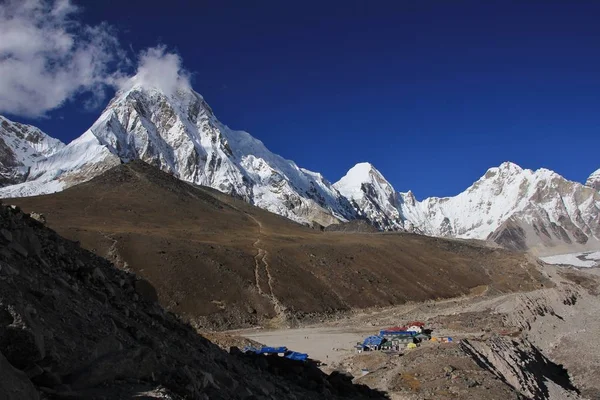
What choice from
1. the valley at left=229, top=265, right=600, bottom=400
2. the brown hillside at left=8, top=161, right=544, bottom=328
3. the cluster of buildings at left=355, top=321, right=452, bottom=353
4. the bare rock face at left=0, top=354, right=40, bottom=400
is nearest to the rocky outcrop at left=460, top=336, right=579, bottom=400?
the valley at left=229, top=265, right=600, bottom=400

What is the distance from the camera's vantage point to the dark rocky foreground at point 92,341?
9.88 meters

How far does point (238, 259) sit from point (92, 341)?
230 feet

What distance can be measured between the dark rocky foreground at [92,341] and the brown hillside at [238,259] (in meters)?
42.3

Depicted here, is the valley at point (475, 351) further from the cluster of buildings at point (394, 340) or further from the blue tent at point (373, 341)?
the blue tent at point (373, 341)

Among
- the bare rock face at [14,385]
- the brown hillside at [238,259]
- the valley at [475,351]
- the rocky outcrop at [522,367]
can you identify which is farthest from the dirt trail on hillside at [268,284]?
the bare rock face at [14,385]

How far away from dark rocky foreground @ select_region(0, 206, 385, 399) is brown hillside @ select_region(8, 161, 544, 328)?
1665 inches

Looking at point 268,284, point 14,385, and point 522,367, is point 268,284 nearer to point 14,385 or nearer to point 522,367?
point 522,367

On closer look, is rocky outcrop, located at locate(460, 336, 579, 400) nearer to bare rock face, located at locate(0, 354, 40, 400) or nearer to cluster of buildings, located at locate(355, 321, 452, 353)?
cluster of buildings, located at locate(355, 321, 452, 353)

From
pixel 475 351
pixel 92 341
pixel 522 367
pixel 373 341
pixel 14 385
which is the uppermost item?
pixel 92 341

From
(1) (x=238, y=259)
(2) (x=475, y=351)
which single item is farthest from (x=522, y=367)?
(1) (x=238, y=259)

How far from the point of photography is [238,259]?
82.8 metres

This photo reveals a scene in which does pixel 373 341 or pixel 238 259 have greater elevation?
pixel 238 259

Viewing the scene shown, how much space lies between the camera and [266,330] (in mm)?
63688

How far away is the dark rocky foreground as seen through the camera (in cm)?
988
